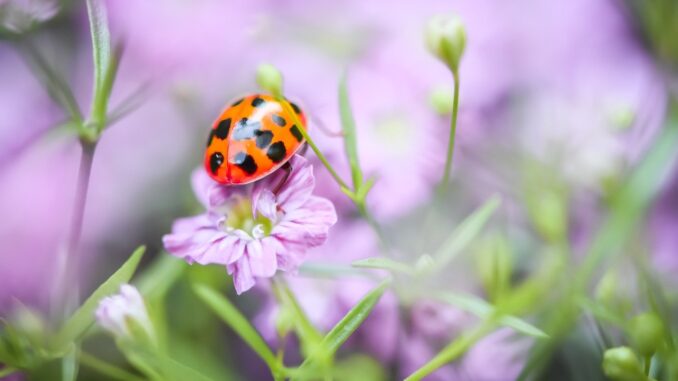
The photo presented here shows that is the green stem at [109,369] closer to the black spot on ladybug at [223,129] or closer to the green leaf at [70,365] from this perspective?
the green leaf at [70,365]

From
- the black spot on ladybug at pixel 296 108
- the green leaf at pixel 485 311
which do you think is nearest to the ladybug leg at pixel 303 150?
the black spot on ladybug at pixel 296 108

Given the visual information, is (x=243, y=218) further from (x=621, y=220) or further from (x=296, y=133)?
(x=621, y=220)

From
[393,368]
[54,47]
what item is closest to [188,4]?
[54,47]

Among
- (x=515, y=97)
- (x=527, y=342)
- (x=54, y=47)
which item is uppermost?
(x=54, y=47)

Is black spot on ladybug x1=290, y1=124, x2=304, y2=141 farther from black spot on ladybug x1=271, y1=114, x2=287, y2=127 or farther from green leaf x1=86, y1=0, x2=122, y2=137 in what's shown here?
green leaf x1=86, y1=0, x2=122, y2=137

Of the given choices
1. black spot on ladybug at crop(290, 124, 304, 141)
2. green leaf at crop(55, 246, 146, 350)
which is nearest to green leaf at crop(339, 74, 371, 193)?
black spot on ladybug at crop(290, 124, 304, 141)

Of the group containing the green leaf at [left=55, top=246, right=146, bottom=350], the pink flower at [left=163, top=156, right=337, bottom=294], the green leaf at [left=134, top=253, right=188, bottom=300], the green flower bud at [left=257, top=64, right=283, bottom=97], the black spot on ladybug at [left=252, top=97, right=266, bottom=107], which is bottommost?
the green leaf at [left=134, top=253, right=188, bottom=300]

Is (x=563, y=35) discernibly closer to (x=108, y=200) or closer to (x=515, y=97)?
(x=515, y=97)
